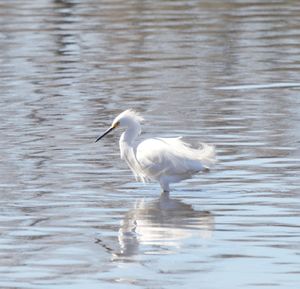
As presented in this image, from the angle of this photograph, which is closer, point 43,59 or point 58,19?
point 43,59

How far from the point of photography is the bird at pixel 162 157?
1305 cm

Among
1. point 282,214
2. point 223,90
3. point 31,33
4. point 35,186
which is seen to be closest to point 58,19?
point 31,33

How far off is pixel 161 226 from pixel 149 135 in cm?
→ 461

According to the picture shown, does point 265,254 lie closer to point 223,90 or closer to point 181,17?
point 223,90

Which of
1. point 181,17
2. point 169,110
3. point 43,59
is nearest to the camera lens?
point 169,110

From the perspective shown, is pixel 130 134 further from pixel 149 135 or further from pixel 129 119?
pixel 149 135

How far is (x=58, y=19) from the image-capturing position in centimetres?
2889

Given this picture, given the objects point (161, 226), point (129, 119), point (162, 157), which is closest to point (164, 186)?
point (162, 157)

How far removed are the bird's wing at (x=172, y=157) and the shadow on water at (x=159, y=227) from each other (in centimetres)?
31

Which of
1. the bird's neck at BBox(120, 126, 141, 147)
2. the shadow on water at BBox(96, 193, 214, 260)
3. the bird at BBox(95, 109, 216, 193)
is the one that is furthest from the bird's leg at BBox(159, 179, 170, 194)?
the bird's neck at BBox(120, 126, 141, 147)

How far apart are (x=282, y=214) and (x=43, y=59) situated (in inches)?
473

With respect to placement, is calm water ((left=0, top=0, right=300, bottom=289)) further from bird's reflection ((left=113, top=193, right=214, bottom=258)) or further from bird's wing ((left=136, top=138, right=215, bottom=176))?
bird's wing ((left=136, top=138, right=215, bottom=176))

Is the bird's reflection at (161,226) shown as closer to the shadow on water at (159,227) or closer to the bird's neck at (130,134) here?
the shadow on water at (159,227)

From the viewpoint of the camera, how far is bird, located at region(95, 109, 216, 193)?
514 inches
